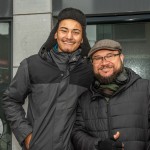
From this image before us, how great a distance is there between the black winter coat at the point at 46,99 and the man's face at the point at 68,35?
190 millimetres

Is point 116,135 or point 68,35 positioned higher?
point 68,35

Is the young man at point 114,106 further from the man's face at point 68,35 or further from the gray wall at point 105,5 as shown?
the gray wall at point 105,5

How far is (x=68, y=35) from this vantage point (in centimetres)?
348

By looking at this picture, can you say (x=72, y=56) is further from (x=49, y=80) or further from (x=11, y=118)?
(x=11, y=118)

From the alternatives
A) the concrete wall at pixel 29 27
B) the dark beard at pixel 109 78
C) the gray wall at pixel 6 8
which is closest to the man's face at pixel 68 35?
the dark beard at pixel 109 78

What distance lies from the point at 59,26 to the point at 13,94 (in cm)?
90

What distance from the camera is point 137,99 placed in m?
3.04

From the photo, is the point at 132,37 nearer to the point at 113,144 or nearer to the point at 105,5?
the point at 105,5

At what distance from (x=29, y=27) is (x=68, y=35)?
1672mm

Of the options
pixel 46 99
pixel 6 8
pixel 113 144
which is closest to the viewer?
pixel 113 144

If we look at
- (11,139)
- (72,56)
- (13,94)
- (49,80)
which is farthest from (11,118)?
(11,139)

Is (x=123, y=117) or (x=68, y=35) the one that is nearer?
(x=123, y=117)

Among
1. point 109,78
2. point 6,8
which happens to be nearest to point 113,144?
point 109,78

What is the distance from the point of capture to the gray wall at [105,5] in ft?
15.9
